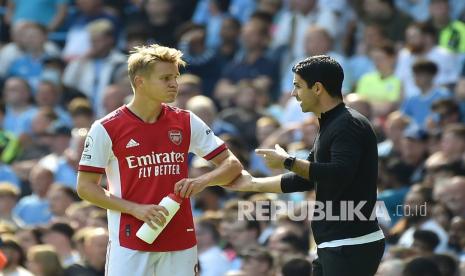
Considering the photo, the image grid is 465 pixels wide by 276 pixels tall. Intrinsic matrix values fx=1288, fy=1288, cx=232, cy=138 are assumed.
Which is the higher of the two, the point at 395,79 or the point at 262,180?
the point at 395,79

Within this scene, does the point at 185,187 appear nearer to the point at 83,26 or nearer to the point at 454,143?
the point at 454,143

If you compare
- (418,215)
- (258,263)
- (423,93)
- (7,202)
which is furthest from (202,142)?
(7,202)

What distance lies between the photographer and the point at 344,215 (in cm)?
797

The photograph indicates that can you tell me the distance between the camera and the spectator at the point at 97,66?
17.0 metres

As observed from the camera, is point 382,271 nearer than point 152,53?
No

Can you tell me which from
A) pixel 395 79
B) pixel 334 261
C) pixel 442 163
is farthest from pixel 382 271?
pixel 395 79

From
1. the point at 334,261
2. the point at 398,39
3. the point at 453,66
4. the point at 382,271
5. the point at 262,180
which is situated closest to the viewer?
the point at 334,261

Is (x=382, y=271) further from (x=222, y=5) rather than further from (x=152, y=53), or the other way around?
(x=222, y=5)

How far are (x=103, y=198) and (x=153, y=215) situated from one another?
344mm

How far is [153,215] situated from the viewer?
26.9 feet

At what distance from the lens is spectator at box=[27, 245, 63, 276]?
12.3 m

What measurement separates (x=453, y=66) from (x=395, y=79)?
66cm

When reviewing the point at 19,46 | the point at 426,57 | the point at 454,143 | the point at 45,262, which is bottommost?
the point at 45,262
